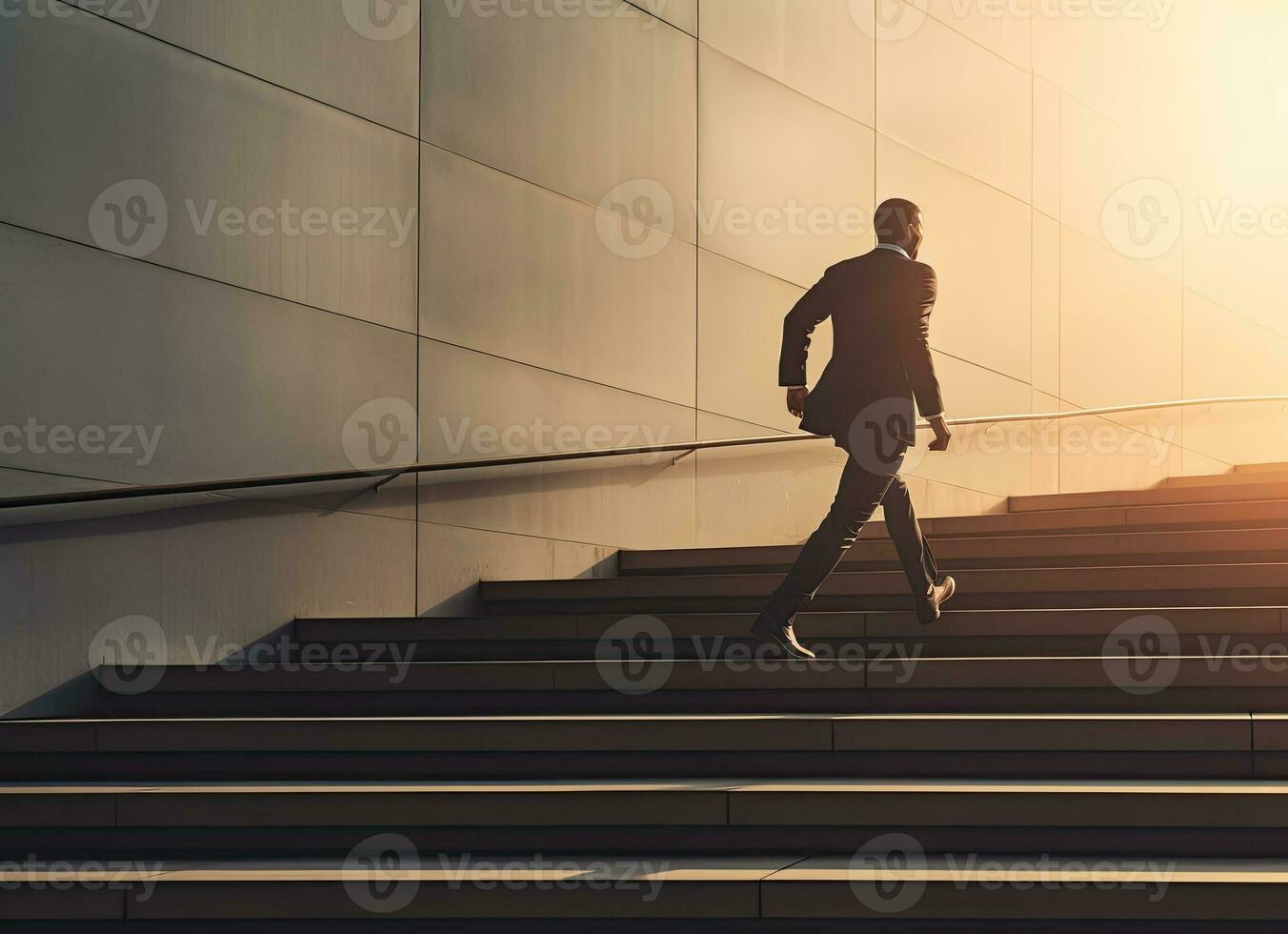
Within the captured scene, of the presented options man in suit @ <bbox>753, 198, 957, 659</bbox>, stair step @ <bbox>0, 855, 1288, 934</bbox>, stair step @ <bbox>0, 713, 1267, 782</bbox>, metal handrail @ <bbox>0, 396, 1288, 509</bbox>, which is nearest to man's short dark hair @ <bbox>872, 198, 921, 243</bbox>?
man in suit @ <bbox>753, 198, 957, 659</bbox>

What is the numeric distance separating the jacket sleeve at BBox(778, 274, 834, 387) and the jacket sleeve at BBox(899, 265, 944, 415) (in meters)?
0.31

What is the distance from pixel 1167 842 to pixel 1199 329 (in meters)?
11.4

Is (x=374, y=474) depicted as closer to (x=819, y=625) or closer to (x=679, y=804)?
(x=819, y=625)

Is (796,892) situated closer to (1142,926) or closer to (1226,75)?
(1142,926)

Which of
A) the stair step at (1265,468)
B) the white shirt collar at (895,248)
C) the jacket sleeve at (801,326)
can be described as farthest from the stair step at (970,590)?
the stair step at (1265,468)

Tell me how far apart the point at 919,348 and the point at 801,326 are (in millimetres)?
451

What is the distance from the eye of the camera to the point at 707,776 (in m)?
4.95

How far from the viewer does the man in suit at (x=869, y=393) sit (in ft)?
18.6

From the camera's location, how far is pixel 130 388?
640 cm

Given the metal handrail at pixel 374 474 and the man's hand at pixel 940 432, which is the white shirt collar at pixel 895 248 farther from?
the metal handrail at pixel 374 474

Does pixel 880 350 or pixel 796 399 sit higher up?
pixel 880 350

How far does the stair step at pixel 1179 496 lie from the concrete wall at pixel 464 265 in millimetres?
1970

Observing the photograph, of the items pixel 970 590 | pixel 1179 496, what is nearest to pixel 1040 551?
pixel 970 590

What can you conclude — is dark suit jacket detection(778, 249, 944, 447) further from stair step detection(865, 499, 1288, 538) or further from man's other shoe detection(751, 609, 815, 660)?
stair step detection(865, 499, 1288, 538)
